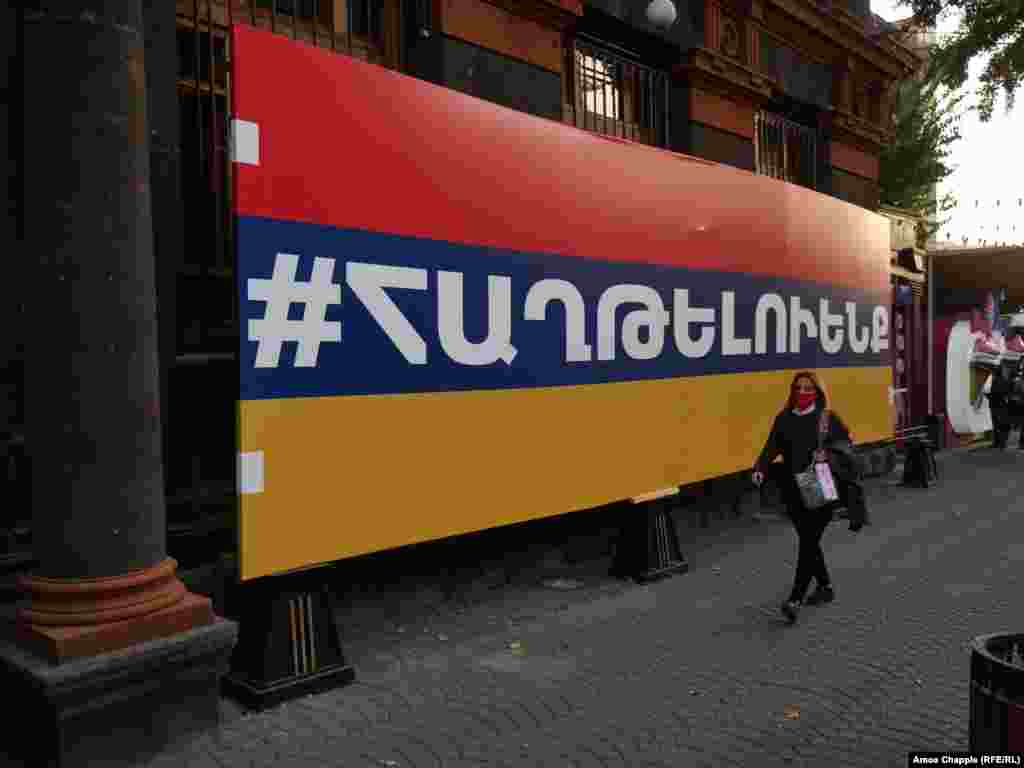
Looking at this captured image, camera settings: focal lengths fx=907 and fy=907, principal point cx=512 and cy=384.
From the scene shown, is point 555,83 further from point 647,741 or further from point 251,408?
point 647,741

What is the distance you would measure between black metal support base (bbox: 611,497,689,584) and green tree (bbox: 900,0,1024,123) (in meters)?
5.46

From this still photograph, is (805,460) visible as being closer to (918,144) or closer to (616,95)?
(616,95)

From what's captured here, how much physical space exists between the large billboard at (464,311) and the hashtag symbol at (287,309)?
0.04 ft

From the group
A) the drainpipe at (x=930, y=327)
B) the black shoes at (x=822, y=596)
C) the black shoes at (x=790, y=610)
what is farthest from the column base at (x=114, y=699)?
the drainpipe at (x=930, y=327)

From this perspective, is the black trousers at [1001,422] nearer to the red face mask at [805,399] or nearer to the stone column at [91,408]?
the red face mask at [805,399]

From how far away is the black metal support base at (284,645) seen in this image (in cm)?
521

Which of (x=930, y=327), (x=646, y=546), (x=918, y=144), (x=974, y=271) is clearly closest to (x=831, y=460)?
(x=646, y=546)

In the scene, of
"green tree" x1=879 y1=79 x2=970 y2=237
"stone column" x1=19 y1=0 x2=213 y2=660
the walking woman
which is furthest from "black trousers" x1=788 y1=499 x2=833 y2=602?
"green tree" x1=879 y1=79 x2=970 y2=237

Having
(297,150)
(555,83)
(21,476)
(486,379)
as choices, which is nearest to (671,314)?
(486,379)

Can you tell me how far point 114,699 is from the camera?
14.0 feet

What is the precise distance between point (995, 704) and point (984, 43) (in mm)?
8264

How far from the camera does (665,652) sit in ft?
20.0

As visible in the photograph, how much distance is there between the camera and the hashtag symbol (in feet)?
16.2

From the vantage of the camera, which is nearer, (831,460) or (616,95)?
(831,460)
